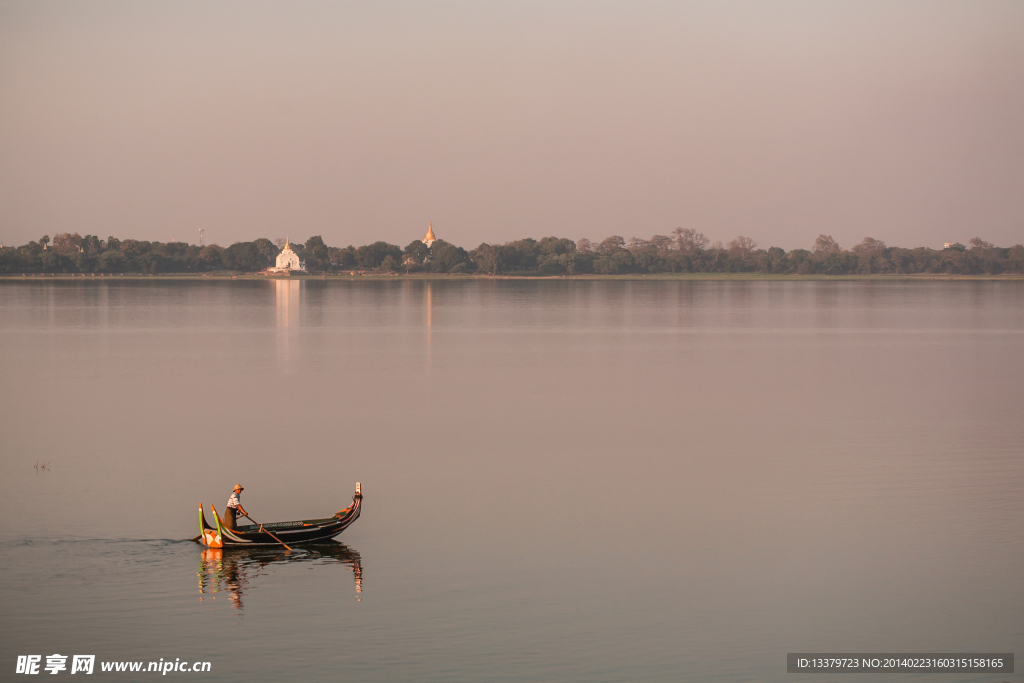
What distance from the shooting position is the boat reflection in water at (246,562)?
16406mm

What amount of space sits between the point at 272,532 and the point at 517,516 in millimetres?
5246

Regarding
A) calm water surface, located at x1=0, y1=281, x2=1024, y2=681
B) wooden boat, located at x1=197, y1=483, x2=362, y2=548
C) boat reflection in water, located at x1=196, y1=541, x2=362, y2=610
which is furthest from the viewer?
wooden boat, located at x1=197, y1=483, x2=362, y2=548

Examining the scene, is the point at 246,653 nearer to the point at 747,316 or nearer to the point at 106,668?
the point at 106,668

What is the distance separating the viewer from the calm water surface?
47.8ft

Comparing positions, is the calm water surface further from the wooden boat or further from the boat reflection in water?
the wooden boat

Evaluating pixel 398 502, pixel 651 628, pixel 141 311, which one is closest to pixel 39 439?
pixel 398 502

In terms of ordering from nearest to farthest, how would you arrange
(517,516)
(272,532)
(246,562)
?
(246,562) < (272,532) < (517,516)

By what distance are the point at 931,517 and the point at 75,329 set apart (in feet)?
216

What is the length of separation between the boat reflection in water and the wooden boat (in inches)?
5.7

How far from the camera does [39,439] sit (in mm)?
29297

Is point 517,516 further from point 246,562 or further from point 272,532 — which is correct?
point 246,562

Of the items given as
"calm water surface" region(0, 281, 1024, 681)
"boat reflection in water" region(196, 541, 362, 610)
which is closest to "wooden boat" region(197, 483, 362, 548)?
"boat reflection in water" region(196, 541, 362, 610)

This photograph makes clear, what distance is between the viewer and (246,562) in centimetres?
1775

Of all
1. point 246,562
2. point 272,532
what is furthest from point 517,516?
point 246,562
